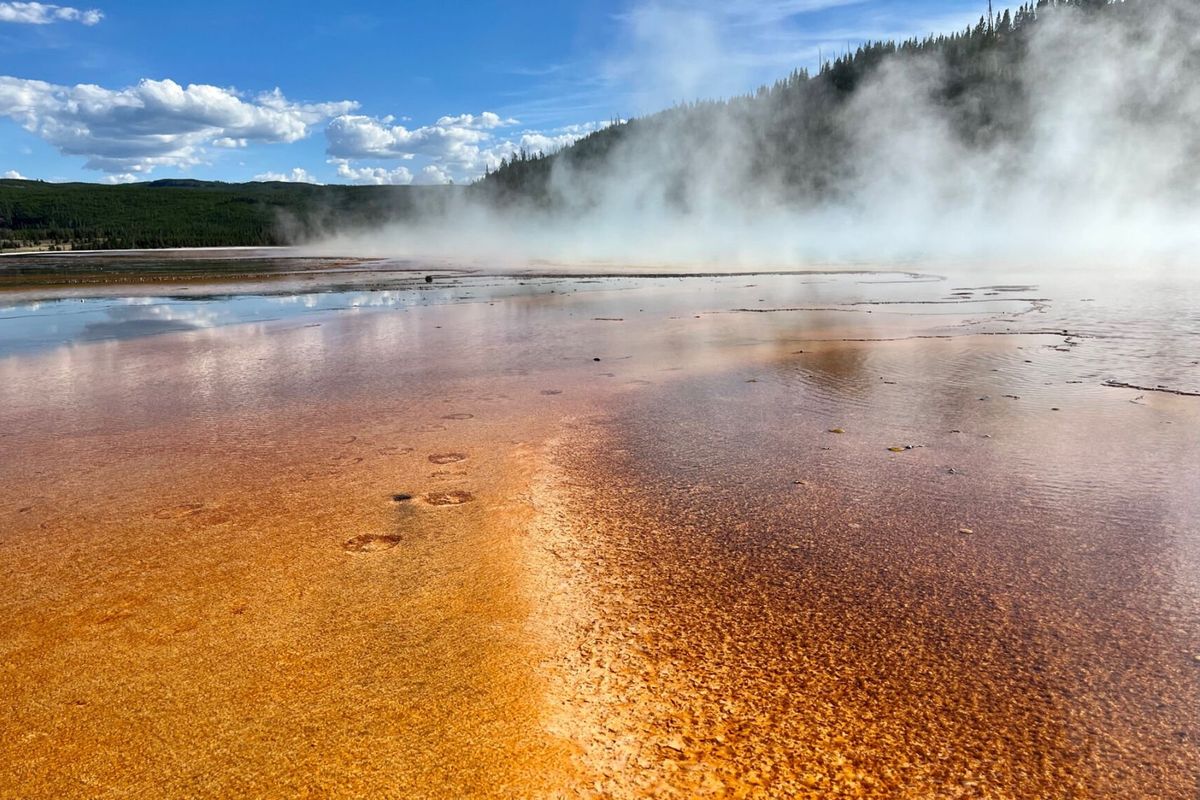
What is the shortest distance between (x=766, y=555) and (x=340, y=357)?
18.7ft

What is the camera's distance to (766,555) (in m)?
2.75

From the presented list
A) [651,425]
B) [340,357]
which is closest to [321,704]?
[651,425]

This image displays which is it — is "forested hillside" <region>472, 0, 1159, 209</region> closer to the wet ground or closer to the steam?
the steam

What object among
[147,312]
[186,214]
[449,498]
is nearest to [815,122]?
[147,312]

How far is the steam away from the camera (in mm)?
34159

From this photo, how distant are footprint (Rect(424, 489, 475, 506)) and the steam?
73.8ft

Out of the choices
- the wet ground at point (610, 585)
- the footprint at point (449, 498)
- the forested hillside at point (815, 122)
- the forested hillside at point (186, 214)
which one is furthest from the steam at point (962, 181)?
the forested hillside at point (186, 214)

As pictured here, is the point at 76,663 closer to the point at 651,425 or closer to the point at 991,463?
the point at 651,425

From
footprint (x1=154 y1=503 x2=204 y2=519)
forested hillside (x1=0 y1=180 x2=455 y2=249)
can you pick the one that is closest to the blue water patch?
footprint (x1=154 y1=503 x2=204 y2=519)

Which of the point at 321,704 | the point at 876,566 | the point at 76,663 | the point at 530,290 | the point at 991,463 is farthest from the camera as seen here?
the point at 530,290

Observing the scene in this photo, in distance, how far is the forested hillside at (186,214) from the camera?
80.6 m

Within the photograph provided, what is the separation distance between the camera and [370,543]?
2889 millimetres

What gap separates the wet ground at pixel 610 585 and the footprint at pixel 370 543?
2cm

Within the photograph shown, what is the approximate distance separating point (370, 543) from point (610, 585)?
3.17 ft
